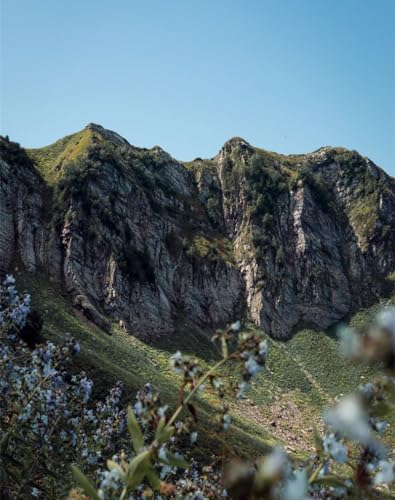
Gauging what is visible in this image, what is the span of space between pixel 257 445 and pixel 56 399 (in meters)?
25.6

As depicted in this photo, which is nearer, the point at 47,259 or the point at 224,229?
the point at 47,259

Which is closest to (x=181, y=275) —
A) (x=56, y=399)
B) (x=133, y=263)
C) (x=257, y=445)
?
(x=133, y=263)

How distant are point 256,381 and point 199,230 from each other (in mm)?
23871

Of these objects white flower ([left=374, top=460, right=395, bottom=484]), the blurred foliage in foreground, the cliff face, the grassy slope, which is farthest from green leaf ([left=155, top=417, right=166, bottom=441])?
the cliff face

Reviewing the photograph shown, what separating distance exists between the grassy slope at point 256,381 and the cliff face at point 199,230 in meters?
2.57

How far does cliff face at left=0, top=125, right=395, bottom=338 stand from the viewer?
46844mm

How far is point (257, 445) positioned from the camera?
28859 mm

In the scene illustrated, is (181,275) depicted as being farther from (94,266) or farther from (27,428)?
(27,428)

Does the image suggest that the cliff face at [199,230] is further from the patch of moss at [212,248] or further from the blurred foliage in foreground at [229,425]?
the blurred foliage in foreground at [229,425]

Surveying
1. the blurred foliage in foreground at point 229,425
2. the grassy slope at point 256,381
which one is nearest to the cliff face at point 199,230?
the grassy slope at point 256,381

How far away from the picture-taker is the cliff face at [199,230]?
46844 mm

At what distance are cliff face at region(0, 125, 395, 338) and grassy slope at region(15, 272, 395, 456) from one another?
2569mm

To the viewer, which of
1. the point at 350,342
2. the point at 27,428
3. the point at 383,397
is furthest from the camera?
the point at 27,428

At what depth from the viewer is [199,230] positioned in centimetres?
6381
